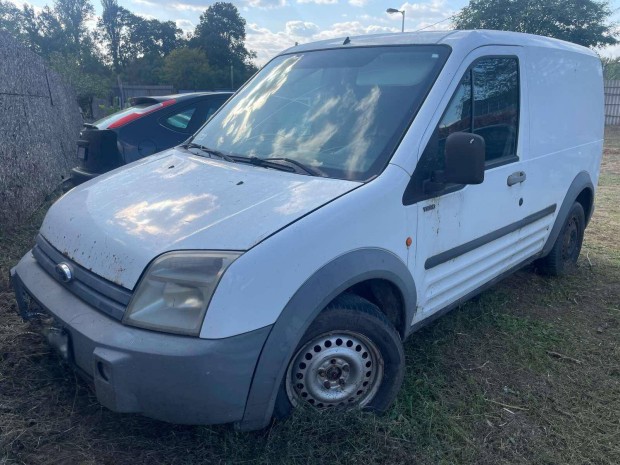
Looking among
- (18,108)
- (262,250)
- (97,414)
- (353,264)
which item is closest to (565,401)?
(353,264)

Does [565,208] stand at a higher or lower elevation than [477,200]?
lower

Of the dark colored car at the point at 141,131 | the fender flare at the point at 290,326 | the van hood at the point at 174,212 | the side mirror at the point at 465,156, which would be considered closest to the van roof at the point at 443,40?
the side mirror at the point at 465,156

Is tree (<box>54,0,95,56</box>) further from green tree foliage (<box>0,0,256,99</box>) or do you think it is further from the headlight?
the headlight

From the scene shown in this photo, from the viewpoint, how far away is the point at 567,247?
483cm

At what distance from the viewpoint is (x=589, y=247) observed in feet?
19.3

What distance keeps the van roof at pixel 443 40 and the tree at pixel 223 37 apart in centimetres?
5905

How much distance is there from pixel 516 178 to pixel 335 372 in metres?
1.90

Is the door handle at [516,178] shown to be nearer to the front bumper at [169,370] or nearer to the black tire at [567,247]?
the black tire at [567,247]

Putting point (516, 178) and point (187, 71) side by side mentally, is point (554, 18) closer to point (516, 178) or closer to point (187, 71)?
point (516, 178)

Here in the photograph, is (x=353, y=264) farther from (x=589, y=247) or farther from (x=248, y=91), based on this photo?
(x=589, y=247)

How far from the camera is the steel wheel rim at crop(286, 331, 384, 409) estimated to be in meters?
2.34

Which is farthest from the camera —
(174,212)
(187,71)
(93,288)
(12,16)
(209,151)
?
(12,16)

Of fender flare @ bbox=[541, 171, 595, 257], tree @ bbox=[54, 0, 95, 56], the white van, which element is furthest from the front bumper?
tree @ bbox=[54, 0, 95, 56]

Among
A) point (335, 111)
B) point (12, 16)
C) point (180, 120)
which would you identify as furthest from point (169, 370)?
point (12, 16)
